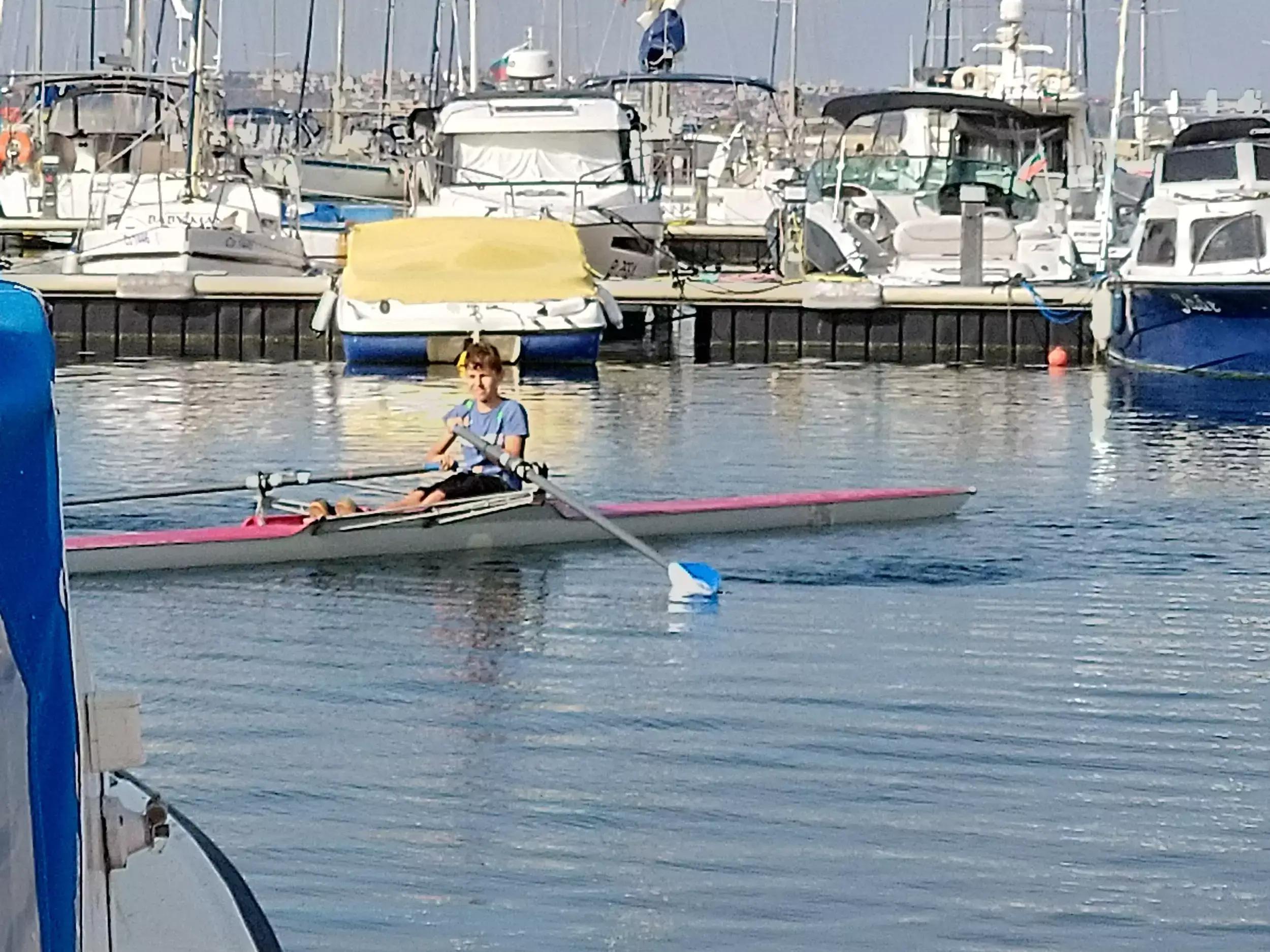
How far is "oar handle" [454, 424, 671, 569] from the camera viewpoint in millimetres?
13344

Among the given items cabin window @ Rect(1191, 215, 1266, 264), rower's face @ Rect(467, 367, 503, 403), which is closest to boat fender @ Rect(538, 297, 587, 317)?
cabin window @ Rect(1191, 215, 1266, 264)

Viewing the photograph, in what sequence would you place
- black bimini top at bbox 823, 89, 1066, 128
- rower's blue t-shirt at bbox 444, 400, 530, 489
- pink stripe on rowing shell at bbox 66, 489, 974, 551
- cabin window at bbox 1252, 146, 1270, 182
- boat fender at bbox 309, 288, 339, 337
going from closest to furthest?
1. pink stripe on rowing shell at bbox 66, 489, 974, 551
2. rower's blue t-shirt at bbox 444, 400, 530, 489
3. cabin window at bbox 1252, 146, 1270, 182
4. boat fender at bbox 309, 288, 339, 337
5. black bimini top at bbox 823, 89, 1066, 128

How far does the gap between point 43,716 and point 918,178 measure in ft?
103

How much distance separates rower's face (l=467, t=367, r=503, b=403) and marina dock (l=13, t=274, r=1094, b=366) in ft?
53.3

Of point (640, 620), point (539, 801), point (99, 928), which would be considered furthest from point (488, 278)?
point (99, 928)

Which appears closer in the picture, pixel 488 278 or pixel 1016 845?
pixel 1016 845

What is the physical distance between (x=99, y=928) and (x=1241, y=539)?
12.6 metres

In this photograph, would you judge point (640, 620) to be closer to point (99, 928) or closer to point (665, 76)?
point (99, 928)

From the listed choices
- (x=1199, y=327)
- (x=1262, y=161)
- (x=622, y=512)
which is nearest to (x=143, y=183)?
(x=1199, y=327)

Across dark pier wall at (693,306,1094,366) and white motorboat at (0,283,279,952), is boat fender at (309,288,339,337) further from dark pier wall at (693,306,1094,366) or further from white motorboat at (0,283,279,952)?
white motorboat at (0,283,279,952)

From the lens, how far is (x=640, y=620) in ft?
41.8

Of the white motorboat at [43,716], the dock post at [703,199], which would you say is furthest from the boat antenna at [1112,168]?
the white motorboat at [43,716]

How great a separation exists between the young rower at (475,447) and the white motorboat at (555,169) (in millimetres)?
17614

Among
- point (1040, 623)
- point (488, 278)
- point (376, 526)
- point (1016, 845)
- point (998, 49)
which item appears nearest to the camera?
point (1016, 845)
